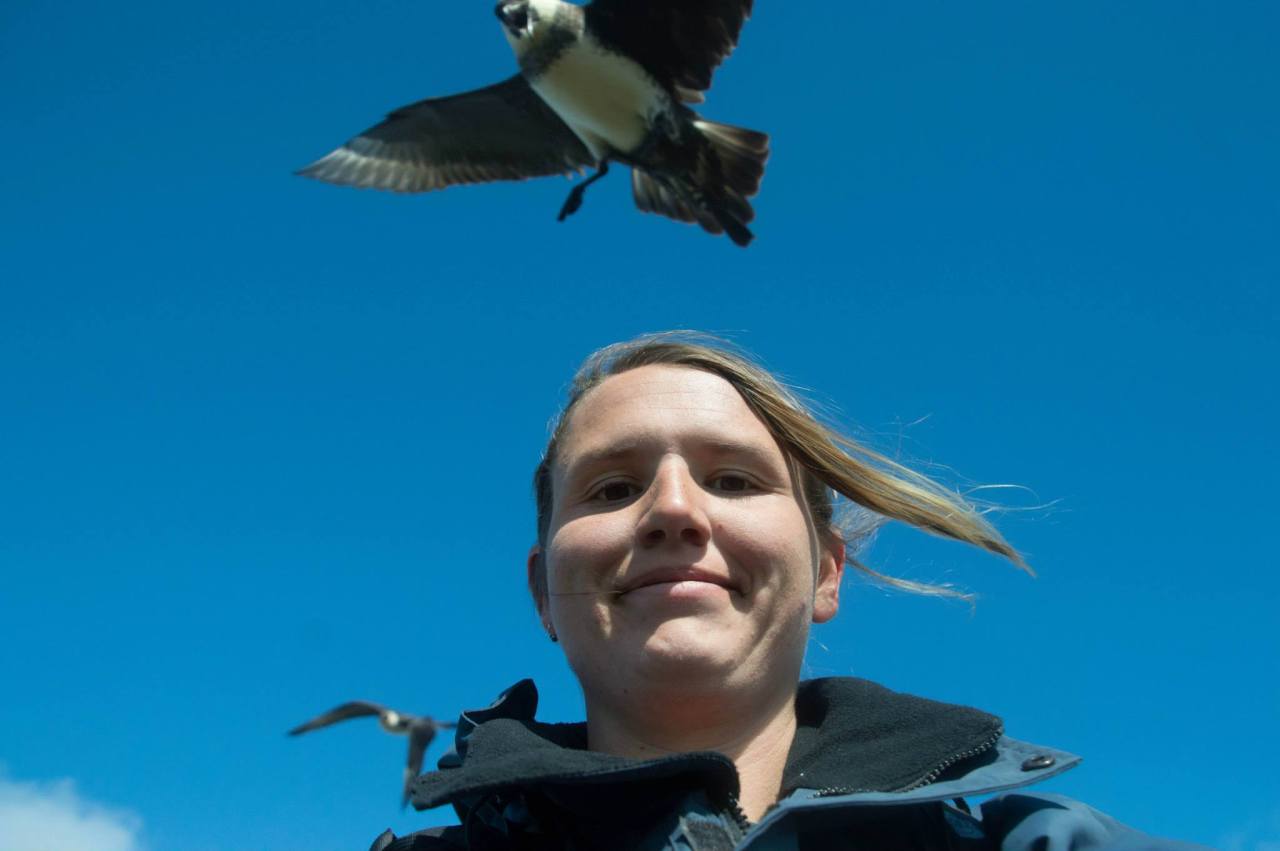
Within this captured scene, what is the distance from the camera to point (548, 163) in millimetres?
5973

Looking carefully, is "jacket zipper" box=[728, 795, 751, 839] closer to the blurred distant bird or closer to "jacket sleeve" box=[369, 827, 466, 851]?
"jacket sleeve" box=[369, 827, 466, 851]

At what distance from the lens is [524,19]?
A: 4887 millimetres

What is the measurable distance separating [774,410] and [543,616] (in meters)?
0.69

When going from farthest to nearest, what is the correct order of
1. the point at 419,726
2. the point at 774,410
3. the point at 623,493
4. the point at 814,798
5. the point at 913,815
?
the point at 774,410, the point at 623,493, the point at 913,815, the point at 814,798, the point at 419,726

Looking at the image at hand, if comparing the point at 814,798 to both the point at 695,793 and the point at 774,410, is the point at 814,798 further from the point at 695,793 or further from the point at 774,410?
the point at 774,410

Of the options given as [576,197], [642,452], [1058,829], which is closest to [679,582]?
[642,452]

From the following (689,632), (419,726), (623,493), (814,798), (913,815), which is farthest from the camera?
(623,493)

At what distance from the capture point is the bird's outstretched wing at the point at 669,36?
15.8ft

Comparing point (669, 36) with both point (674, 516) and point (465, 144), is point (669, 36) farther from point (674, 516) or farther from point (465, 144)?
point (674, 516)

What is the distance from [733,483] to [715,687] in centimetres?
44

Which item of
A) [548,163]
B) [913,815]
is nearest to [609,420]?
[913,815]

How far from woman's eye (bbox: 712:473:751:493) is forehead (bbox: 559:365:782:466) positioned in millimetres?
75

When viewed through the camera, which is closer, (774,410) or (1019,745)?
(1019,745)

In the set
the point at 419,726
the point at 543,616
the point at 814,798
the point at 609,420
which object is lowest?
the point at 419,726
